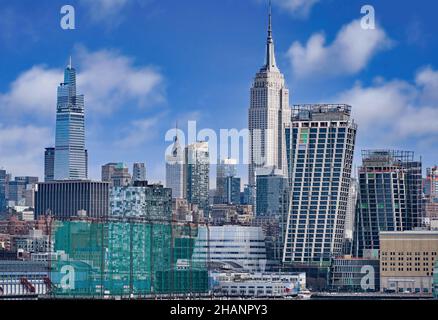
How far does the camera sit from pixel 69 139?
17016 millimetres

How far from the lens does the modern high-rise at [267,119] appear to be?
12484 mm

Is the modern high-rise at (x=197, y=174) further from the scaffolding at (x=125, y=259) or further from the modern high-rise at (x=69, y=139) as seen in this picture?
the modern high-rise at (x=69, y=139)

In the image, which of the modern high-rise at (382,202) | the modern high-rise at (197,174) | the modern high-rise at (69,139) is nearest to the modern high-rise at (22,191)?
the modern high-rise at (69,139)

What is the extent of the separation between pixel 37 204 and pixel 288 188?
19.1 feet

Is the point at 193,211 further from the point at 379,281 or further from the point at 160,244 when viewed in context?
the point at 379,281

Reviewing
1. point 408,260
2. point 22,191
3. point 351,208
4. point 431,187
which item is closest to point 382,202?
point 351,208

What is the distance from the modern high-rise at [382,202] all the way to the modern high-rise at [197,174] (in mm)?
3902

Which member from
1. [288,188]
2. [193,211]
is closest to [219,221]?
[193,211]

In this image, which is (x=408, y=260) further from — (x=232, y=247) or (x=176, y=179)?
(x=232, y=247)

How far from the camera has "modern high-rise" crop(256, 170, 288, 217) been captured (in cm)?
2156

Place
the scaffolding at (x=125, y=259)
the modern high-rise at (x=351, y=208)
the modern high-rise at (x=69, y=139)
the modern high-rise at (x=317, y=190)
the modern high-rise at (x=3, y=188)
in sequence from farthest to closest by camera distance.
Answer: the modern high-rise at (x=351, y=208)
the modern high-rise at (x=317, y=190)
the scaffolding at (x=125, y=259)
the modern high-rise at (x=3, y=188)
the modern high-rise at (x=69, y=139)

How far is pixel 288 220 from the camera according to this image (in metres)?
26.6

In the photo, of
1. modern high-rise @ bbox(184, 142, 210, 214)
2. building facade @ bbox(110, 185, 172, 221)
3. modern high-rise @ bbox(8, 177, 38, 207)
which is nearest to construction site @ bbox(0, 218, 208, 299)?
building facade @ bbox(110, 185, 172, 221)

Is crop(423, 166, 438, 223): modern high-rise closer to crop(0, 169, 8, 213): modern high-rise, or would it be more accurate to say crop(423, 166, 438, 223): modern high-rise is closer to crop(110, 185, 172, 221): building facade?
crop(110, 185, 172, 221): building facade
